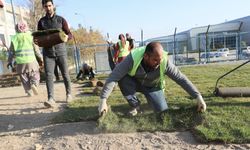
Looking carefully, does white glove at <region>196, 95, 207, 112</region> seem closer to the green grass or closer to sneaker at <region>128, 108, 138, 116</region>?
the green grass

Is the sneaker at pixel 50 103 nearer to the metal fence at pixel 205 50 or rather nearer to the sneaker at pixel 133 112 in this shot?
the sneaker at pixel 133 112

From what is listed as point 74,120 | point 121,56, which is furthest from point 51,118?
point 121,56

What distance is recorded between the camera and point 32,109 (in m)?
5.36

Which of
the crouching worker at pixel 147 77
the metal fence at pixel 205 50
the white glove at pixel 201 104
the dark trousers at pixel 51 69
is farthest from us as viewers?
the metal fence at pixel 205 50

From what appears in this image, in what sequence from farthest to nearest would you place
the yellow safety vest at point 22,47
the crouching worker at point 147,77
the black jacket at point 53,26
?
the yellow safety vest at point 22,47
the black jacket at point 53,26
the crouching worker at point 147,77

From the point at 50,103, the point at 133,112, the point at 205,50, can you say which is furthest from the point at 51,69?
the point at 205,50

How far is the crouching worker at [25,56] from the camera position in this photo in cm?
681

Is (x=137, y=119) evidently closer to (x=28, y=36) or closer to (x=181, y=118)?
(x=181, y=118)

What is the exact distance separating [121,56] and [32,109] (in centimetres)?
359

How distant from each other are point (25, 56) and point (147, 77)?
3683 mm

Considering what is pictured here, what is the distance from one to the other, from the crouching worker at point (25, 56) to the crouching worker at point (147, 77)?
332cm

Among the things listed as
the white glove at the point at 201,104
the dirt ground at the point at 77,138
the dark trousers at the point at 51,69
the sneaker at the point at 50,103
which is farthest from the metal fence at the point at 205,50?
the white glove at the point at 201,104

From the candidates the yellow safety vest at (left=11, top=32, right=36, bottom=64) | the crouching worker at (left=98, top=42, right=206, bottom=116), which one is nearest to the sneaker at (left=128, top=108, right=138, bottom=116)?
the crouching worker at (left=98, top=42, right=206, bottom=116)

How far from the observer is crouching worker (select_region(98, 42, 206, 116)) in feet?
12.0
